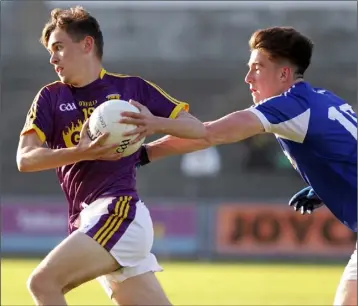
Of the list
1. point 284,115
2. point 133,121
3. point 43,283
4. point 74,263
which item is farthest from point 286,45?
point 43,283

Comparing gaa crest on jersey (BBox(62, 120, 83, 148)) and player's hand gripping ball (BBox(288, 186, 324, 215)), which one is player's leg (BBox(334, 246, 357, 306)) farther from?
gaa crest on jersey (BBox(62, 120, 83, 148))

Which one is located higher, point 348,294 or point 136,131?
point 136,131

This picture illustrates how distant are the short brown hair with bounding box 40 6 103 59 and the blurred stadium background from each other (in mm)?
Answer: 6669

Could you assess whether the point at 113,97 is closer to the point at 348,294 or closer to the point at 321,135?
the point at 321,135

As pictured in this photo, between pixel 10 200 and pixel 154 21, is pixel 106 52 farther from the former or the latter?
pixel 10 200


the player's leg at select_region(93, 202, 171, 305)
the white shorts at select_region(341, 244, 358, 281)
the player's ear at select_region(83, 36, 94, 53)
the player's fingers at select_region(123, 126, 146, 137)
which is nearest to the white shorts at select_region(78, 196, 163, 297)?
the player's leg at select_region(93, 202, 171, 305)

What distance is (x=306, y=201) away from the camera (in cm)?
737

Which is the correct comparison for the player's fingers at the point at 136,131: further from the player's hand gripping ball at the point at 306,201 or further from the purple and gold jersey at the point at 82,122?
the player's hand gripping ball at the point at 306,201

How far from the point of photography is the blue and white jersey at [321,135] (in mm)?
6344

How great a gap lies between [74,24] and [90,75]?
342mm

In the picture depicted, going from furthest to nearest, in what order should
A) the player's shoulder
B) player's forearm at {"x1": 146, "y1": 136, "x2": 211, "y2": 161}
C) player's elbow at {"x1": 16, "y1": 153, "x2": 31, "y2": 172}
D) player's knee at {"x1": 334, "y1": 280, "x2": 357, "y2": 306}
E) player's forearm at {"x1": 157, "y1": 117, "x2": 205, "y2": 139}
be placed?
player's forearm at {"x1": 146, "y1": 136, "x2": 211, "y2": 161}
the player's shoulder
player's elbow at {"x1": 16, "y1": 153, "x2": 31, "y2": 172}
player's forearm at {"x1": 157, "y1": 117, "x2": 205, "y2": 139}
player's knee at {"x1": 334, "y1": 280, "x2": 357, "y2": 306}

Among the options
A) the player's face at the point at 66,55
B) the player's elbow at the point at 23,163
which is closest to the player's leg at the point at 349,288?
the player's elbow at the point at 23,163

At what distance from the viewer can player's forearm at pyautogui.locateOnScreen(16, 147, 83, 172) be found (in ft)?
20.9

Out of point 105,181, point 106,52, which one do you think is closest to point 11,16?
point 106,52
